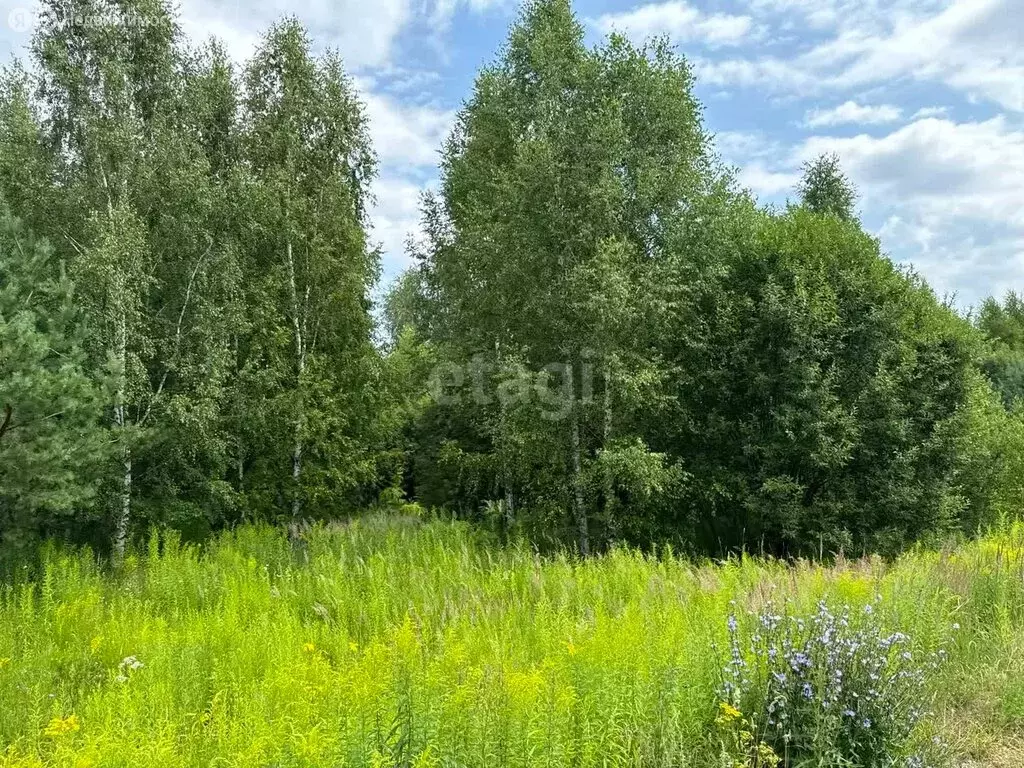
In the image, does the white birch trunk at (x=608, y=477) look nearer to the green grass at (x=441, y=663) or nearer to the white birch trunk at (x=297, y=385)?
the green grass at (x=441, y=663)

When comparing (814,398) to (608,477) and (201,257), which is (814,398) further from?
(201,257)

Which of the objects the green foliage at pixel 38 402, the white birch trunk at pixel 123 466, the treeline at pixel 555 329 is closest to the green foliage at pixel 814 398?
the treeline at pixel 555 329

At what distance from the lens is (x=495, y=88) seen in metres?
17.3

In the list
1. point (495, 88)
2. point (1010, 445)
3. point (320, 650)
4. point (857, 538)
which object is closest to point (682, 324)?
point (857, 538)

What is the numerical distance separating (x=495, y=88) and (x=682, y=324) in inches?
316

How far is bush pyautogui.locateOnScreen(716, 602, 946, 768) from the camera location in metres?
3.39

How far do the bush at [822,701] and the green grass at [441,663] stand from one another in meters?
0.18

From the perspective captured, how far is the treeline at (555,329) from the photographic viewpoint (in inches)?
468

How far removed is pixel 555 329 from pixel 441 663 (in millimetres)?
9342

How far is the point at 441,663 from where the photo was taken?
375 centimetres

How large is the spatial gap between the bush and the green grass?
0.61 ft

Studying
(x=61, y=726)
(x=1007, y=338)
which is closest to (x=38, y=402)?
(x=61, y=726)

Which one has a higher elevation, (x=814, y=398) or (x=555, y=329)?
(x=555, y=329)

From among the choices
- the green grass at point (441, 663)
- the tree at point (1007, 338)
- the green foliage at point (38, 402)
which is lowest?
the green grass at point (441, 663)
